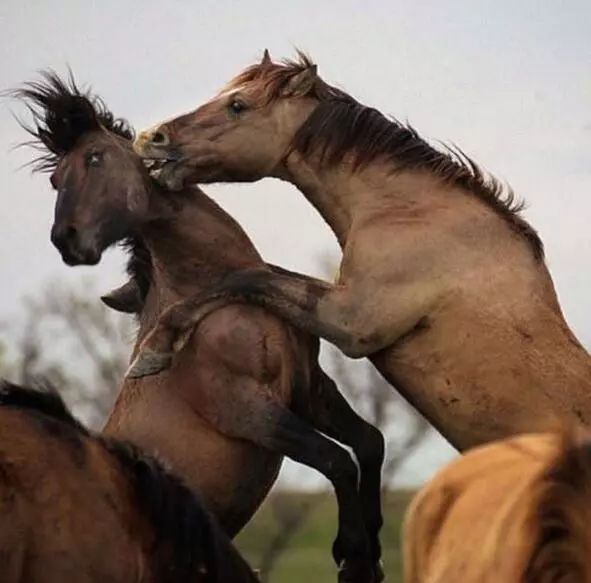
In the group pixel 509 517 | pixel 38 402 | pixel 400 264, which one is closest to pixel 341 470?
pixel 400 264

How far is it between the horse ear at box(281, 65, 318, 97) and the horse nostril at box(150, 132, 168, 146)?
1.35ft

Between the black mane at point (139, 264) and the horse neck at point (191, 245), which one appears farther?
the black mane at point (139, 264)

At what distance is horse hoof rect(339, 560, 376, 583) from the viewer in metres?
5.62

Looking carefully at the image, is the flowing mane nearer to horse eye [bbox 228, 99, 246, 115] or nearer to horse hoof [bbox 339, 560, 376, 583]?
horse eye [bbox 228, 99, 246, 115]

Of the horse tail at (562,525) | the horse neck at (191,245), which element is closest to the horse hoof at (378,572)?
the horse neck at (191,245)

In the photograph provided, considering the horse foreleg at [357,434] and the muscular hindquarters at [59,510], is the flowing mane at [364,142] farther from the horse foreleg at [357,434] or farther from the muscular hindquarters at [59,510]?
the muscular hindquarters at [59,510]

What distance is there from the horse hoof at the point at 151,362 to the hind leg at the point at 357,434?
23.6 inches

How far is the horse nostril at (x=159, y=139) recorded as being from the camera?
5.72 metres

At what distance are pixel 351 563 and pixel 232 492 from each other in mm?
447

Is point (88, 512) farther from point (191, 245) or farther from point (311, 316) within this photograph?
point (191, 245)

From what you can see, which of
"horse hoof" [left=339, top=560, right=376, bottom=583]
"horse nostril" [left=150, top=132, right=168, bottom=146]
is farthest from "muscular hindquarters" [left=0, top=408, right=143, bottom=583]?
"horse nostril" [left=150, top=132, right=168, bottom=146]

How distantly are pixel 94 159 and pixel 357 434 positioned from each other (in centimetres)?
126

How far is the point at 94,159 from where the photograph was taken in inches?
227

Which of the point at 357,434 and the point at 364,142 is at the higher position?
the point at 364,142
